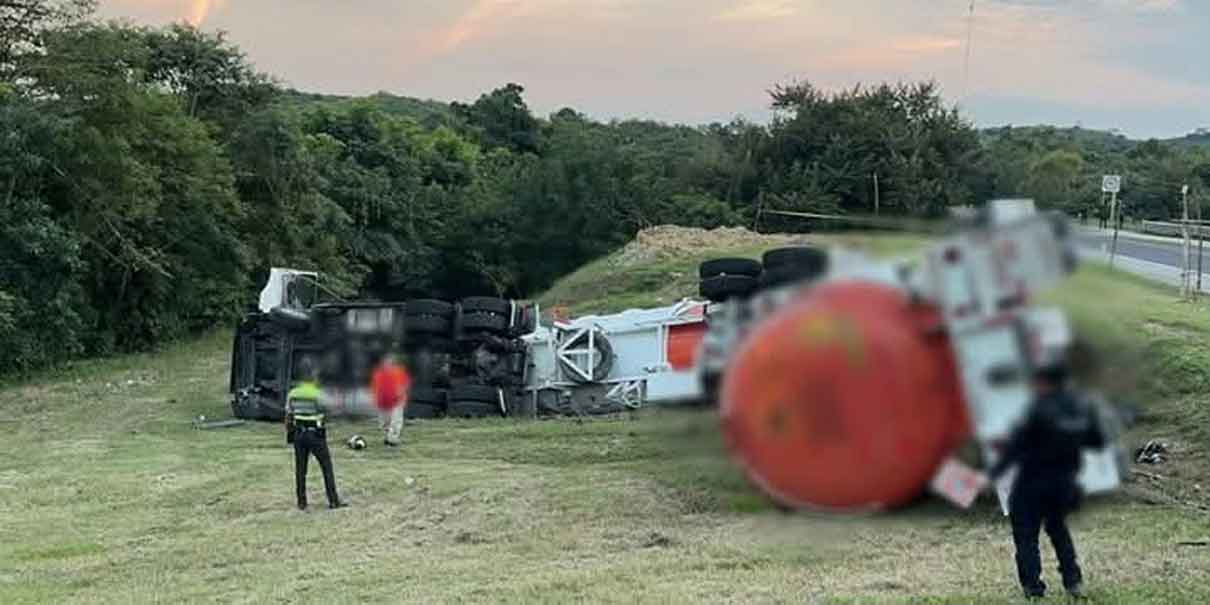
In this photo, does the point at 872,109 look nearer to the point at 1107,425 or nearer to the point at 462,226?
the point at 1107,425

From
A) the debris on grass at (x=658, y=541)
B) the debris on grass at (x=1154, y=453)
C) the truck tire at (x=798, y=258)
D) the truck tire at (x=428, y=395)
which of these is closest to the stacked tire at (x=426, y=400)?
the truck tire at (x=428, y=395)

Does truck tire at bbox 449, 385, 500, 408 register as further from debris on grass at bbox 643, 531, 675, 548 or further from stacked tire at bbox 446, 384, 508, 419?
debris on grass at bbox 643, 531, 675, 548

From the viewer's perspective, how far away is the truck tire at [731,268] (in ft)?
4.18

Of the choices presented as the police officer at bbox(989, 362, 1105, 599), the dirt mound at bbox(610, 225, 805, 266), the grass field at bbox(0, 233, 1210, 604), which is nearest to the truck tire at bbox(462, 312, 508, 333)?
the dirt mound at bbox(610, 225, 805, 266)

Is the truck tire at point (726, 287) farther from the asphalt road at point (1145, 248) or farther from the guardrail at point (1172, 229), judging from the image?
the guardrail at point (1172, 229)

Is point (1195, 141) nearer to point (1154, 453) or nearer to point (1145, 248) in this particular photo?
point (1145, 248)

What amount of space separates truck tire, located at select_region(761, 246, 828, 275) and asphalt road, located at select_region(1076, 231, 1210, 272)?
180 millimetres

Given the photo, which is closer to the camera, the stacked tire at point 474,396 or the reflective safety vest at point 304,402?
the reflective safety vest at point 304,402

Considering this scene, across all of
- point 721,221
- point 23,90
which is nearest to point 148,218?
point 721,221

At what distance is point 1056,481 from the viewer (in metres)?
1.01

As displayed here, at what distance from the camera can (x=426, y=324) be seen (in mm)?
1933

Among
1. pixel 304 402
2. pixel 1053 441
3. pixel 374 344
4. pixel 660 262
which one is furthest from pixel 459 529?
pixel 1053 441

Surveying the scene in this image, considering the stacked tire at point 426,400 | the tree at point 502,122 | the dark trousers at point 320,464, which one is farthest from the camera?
the dark trousers at point 320,464

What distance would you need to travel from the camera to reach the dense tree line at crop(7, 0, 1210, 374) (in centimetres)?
178
